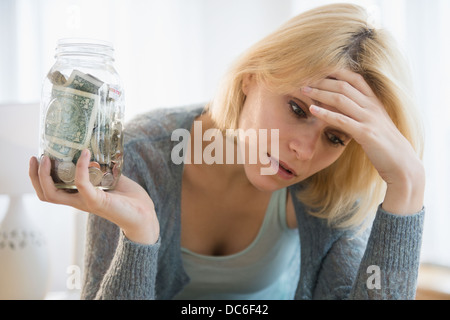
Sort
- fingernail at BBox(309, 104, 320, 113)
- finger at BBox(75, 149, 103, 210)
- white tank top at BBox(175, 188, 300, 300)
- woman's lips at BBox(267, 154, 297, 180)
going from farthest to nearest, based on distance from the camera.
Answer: white tank top at BBox(175, 188, 300, 300)
woman's lips at BBox(267, 154, 297, 180)
fingernail at BBox(309, 104, 320, 113)
finger at BBox(75, 149, 103, 210)

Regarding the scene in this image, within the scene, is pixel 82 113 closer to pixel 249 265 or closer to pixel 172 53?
pixel 249 265

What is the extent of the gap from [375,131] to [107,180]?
1.70 ft

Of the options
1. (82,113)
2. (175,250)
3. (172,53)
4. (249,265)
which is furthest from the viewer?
(172,53)

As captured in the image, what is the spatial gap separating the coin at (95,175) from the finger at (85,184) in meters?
0.01

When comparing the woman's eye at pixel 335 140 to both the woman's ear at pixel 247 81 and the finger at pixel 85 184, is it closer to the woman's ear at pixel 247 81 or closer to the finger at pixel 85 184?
the woman's ear at pixel 247 81

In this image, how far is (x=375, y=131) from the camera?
943 millimetres

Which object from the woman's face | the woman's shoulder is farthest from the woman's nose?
the woman's shoulder

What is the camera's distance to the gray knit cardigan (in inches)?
38.1

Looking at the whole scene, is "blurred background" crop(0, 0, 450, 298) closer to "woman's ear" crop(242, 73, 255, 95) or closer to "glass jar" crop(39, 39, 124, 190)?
"woman's ear" crop(242, 73, 255, 95)

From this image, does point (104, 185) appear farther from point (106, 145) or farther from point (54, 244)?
point (54, 244)

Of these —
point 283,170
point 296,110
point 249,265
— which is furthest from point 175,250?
point 296,110

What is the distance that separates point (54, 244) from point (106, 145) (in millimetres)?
2066

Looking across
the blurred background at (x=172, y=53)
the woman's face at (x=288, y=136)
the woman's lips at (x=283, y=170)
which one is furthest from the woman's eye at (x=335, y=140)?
the blurred background at (x=172, y=53)

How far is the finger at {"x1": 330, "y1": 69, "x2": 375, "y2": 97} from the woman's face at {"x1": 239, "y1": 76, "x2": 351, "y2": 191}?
2.8 inches
